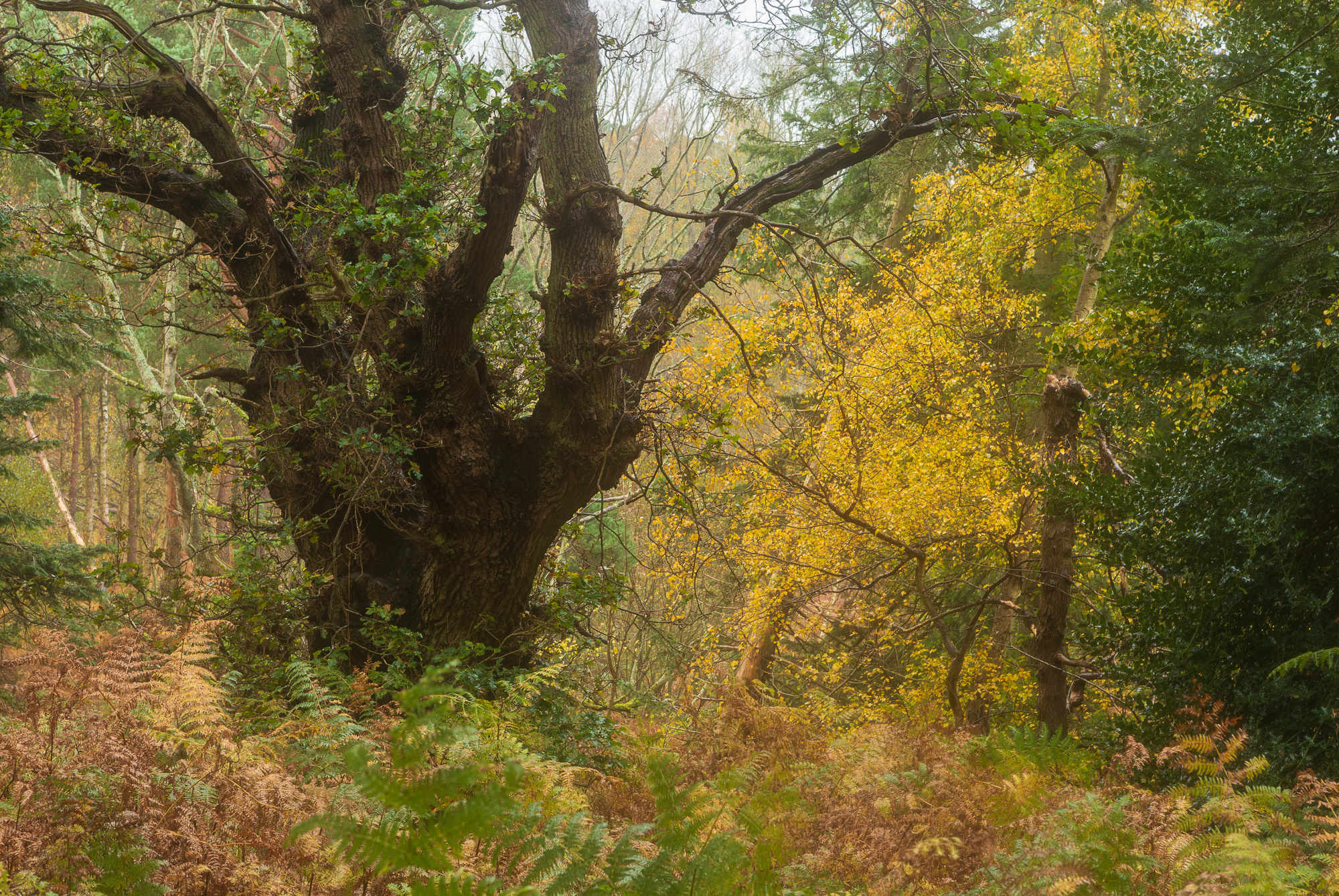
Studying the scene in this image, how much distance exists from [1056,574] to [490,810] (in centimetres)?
796

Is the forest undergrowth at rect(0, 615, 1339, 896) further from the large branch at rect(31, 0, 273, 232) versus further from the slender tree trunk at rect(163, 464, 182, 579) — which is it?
the slender tree trunk at rect(163, 464, 182, 579)

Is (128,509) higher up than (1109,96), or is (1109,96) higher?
(1109,96)

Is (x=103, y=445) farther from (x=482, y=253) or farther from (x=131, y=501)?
(x=482, y=253)

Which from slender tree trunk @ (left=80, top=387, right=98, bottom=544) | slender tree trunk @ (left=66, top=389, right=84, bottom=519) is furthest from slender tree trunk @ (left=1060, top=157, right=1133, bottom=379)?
slender tree trunk @ (left=66, top=389, right=84, bottom=519)

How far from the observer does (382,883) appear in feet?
8.29

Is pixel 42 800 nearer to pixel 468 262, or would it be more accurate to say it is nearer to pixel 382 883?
pixel 382 883

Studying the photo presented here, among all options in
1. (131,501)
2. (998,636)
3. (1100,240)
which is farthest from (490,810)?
(131,501)

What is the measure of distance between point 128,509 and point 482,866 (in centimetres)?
1960

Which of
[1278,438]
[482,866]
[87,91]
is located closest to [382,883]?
[482,866]

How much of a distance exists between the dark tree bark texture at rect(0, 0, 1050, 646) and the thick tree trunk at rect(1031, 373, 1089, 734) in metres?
3.61

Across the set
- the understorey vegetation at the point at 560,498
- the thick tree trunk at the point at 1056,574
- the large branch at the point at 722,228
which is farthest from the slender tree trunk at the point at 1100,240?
the large branch at the point at 722,228

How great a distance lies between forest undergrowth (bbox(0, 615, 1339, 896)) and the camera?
2.17 metres

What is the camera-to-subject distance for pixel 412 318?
5.22 metres

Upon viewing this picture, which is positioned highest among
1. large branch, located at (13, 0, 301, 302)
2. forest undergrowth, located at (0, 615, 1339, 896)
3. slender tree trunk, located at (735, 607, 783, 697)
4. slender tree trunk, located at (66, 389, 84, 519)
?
slender tree trunk, located at (66, 389, 84, 519)
